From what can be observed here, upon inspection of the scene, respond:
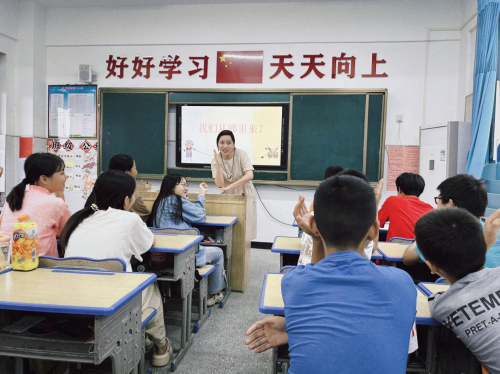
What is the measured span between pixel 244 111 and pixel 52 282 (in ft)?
12.7

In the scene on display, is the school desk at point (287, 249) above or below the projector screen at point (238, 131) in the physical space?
below

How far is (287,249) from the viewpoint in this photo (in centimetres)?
214

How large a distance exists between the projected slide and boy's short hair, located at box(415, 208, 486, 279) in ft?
12.5

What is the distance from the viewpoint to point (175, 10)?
515 cm

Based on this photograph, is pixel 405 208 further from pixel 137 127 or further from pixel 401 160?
pixel 137 127

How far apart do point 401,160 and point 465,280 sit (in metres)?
3.92

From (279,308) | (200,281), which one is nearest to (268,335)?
(279,308)

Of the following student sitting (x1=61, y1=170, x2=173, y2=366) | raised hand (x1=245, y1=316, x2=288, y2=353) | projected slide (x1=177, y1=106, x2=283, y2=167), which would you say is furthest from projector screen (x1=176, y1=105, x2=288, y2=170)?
raised hand (x1=245, y1=316, x2=288, y2=353)

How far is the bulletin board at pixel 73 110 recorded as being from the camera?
5.41 m

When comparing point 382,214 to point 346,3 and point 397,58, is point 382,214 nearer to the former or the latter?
point 397,58

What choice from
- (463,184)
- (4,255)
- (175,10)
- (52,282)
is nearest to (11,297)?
(52,282)

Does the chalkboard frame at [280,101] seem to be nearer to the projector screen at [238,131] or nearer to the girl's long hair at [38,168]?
the projector screen at [238,131]

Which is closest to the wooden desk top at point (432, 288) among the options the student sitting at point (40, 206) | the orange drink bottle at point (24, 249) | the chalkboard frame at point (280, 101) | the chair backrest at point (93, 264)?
the chair backrest at point (93, 264)

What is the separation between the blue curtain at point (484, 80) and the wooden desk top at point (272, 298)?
2756 millimetres
